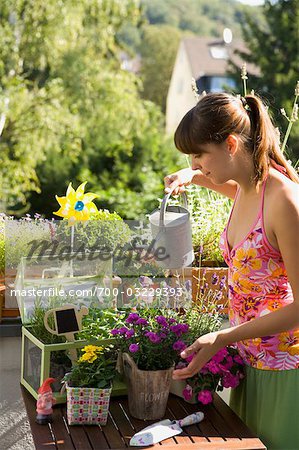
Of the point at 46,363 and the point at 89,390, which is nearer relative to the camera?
the point at 89,390

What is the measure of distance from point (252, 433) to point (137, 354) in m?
0.28

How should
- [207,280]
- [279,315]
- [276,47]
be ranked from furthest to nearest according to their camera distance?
[276,47], [207,280], [279,315]

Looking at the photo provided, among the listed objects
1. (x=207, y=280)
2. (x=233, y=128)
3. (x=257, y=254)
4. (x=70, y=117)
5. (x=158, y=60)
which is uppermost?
(x=233, y=128)

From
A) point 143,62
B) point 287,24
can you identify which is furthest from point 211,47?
point 287,24

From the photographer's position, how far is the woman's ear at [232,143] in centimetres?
145

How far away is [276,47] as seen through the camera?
63.2 ft

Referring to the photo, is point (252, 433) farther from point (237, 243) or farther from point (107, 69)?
point (107, 69)

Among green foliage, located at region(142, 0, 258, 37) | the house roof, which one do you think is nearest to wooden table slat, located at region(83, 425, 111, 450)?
the house roof

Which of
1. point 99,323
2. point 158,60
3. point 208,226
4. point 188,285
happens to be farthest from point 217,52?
point 99,323

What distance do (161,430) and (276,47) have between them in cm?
1883

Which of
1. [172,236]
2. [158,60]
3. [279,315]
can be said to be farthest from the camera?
[158,60]

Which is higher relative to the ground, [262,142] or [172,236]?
[262,142]

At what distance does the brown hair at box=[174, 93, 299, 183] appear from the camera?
143 centimetres

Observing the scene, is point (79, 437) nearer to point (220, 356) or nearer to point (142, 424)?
point (142, 424)
